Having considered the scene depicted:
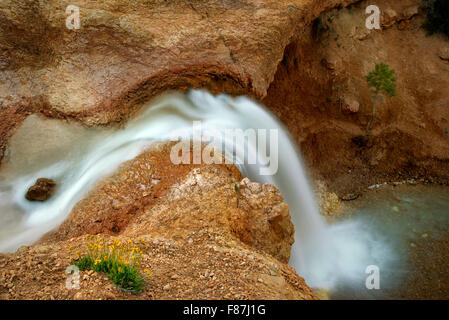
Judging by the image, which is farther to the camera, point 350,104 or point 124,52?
point 350,104

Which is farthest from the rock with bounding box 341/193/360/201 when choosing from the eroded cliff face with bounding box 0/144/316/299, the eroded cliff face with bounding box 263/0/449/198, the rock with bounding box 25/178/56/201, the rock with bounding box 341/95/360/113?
the rock with bounding box 25/178/56/201

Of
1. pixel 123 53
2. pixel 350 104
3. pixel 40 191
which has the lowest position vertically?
pixel 40 191

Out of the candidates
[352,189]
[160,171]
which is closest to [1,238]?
[160,171]

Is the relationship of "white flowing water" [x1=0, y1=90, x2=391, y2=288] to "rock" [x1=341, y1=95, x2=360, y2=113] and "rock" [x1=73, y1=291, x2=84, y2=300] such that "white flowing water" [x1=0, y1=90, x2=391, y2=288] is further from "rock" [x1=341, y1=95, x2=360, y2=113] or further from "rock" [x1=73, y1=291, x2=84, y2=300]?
"rock" [x1=341, y1=95, x2=360, y2=113]

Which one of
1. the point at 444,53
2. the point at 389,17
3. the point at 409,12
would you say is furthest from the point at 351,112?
the point at 409,12

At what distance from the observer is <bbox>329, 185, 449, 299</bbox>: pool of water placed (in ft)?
28.5

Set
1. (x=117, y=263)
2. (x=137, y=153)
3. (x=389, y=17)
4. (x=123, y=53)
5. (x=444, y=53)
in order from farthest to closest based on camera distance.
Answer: (x=389, y=17) < (x=444, y=53) < (x=123, y=53) < (x=137, y=153) < (x=117, y=263)

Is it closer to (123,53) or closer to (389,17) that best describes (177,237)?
(123,53)

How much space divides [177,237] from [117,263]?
4.37ft

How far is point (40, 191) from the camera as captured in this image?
7.40m

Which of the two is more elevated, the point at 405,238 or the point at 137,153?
the point at 137,153

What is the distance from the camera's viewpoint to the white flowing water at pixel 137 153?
7316mm

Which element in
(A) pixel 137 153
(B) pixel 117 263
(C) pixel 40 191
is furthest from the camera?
(A) pixel 137 153

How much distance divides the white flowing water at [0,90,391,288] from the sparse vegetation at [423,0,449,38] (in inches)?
Result: 382
